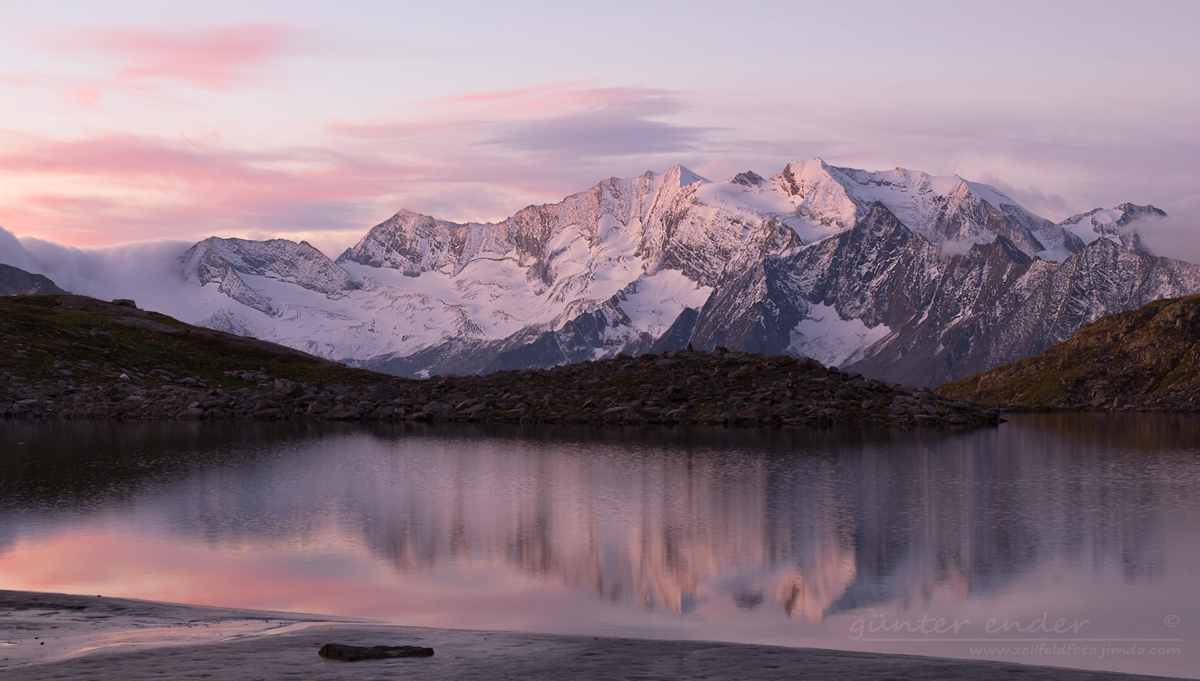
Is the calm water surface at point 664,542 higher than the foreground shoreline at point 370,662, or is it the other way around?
the foreground shoreline at point 370,662

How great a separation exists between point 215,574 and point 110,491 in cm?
2520

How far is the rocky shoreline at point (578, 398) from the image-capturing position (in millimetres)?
121062

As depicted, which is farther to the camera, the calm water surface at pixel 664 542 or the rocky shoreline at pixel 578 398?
the rocky shoreline at pixel 578 398

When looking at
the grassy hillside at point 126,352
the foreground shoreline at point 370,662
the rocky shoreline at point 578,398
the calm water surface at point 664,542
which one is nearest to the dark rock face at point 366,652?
the foreground shoreline at point 370,662

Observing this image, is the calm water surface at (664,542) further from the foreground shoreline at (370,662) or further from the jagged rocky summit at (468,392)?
the jagged rocky summit at (468,392)

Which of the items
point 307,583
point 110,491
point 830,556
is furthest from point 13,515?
point 830,556

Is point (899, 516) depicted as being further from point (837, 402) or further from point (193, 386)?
point (193, 386)

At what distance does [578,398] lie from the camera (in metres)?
129

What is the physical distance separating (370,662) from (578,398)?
10698 cm

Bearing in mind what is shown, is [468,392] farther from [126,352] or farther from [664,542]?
[664,542]

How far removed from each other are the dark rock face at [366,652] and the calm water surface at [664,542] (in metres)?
A: 6.03

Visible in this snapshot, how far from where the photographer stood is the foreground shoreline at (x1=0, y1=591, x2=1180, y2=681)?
21578 mm

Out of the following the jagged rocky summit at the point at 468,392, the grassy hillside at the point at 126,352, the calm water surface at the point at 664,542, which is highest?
the grassy hillside at the point at 126,352

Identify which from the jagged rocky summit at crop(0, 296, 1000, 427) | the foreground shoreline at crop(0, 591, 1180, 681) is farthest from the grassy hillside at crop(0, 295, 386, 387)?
the foreground shoreline at crop(0, 591, 1180, 681)
